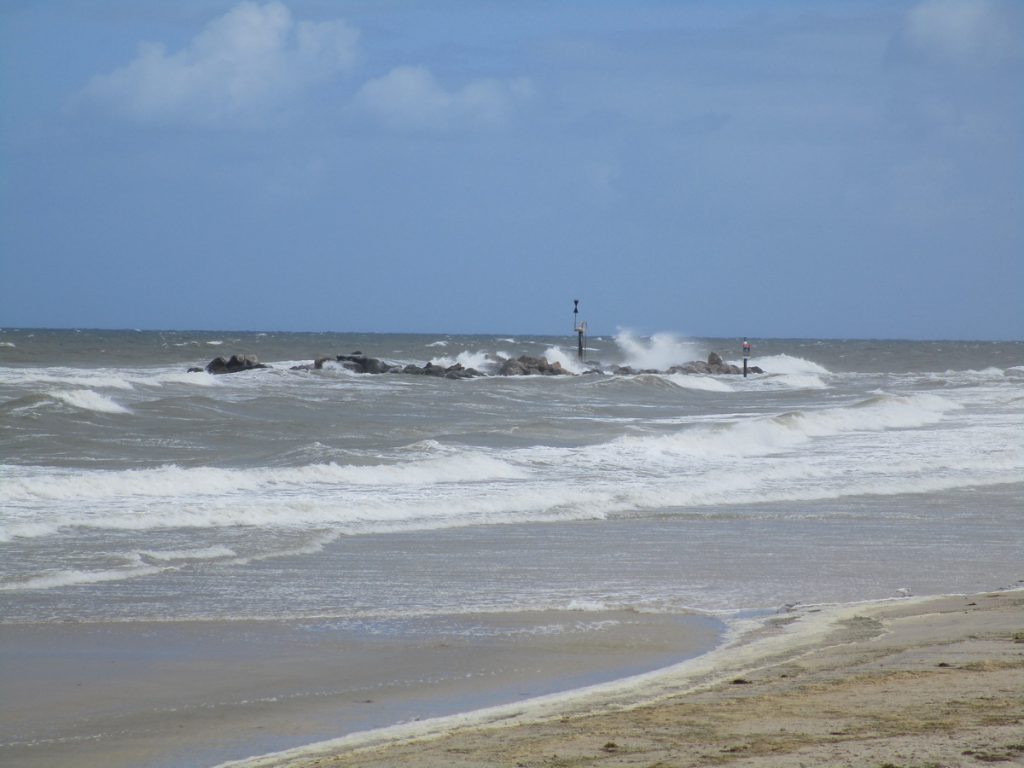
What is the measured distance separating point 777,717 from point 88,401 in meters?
25.4

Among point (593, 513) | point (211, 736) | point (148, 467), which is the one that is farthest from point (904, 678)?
point (148, 467)

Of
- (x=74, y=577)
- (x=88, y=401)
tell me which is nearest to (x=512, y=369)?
(x=88, y=401)

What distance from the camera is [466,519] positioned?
1523cm

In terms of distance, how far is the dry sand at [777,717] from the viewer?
16.5 ft

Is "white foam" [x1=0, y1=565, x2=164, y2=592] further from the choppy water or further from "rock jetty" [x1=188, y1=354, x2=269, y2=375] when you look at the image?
"rock jetty" [x1=188, y1=354, x2=269, y2=375]

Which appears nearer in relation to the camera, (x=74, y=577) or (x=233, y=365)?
(x=74, y=577)

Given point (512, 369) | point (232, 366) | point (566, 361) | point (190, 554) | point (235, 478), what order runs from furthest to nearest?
1. point (566, 361)
2. point (512, 369)
3. point (232, 366)
4. point (235, 478)
5. point (190, 554)

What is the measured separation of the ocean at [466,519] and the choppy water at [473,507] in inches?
2.3

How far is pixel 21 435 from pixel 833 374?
5727 centimetres

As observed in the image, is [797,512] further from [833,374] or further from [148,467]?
[833,374]

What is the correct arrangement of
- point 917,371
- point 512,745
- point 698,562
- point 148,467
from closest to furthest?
point 512,745
point 698,562
point 148,467
point 917,371

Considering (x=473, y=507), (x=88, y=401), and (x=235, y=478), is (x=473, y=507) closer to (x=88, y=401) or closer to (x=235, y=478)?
(x=235, y=478)

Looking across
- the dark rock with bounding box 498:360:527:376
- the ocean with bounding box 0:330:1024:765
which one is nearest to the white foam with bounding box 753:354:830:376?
the dark rock with bounding box 498:360:527:376

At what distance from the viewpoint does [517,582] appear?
36.1 ft
